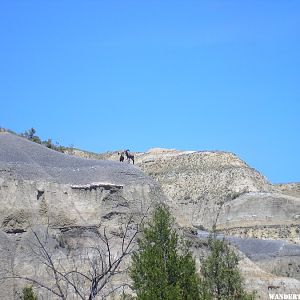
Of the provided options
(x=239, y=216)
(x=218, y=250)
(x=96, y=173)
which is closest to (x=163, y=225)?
(x=218, y=250)

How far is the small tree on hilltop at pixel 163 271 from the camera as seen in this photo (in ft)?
94.8

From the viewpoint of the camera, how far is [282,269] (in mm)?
65625

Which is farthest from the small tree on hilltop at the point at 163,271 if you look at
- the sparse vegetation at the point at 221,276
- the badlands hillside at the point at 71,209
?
the sparse vegetation at the point at 221,276

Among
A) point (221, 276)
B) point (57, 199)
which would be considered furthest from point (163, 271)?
point (57, 199)

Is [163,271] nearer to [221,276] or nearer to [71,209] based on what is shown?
[221,276]

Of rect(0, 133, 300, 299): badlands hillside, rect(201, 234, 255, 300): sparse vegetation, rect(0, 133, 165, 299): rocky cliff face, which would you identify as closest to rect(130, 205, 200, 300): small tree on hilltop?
rect(0, 133, 300, 299): badlands hillside

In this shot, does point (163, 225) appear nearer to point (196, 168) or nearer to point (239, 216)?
point (239, 216)

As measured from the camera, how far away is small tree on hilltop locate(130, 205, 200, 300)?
28906 millimetres

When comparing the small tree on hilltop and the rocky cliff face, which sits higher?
the rocky cliff face

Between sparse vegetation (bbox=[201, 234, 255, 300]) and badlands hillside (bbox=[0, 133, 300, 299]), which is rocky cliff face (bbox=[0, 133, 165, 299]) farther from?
sparse vegetation (bbox=[201, 234, 255, 300])

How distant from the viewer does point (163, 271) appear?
29859 mm

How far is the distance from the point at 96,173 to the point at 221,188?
57.4 m

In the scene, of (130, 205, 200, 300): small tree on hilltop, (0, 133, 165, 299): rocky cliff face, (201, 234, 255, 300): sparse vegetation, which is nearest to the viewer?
(130, 205, 200, 300): small tree on hilltop

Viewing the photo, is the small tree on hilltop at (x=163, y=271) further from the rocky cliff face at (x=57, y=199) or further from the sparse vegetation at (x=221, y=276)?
the rocky cliff face at (x=57, y=199)
